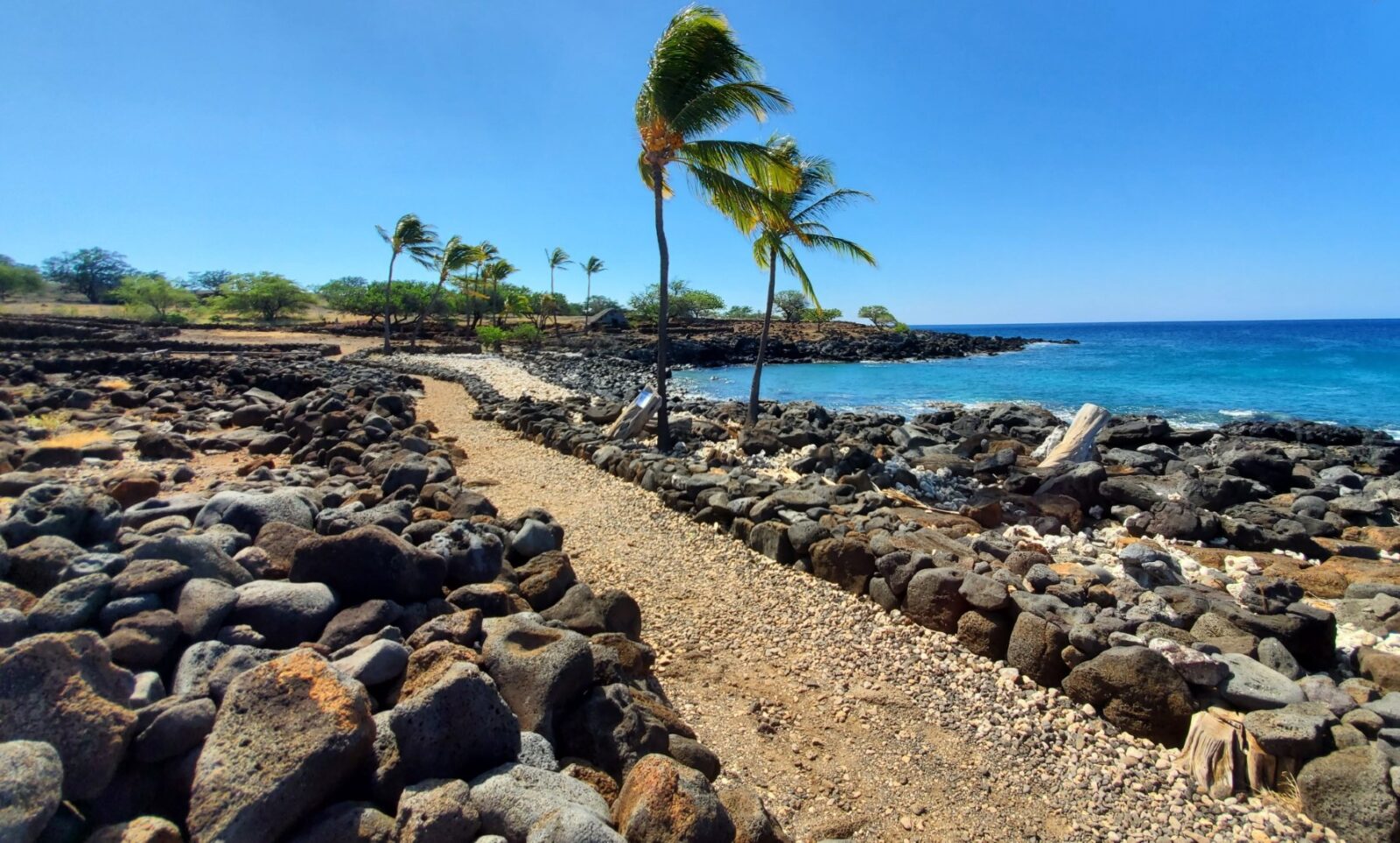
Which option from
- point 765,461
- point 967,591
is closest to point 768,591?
point 967,591

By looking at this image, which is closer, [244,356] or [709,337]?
[244,356]

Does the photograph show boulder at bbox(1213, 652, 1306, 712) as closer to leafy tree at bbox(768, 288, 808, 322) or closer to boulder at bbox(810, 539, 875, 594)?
boulder at bbox(810, 539, 875, 594)

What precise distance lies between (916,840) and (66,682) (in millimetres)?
3760

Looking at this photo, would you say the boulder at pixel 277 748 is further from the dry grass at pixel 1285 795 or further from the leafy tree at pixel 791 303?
Result: the leafy tree at pixel 791 303

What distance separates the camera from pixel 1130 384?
38.2m

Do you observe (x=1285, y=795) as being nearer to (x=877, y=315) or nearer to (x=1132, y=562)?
(x=1132, y=562)

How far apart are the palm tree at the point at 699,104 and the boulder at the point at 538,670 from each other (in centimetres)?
1003

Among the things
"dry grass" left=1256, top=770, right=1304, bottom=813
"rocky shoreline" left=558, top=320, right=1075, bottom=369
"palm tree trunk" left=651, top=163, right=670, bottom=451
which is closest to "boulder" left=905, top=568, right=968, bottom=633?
"dry grass" left=1256, top=770, right=1304, bottom=813

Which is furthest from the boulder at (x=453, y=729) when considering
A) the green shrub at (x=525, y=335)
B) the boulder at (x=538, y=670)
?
the green shrub at (x=525, y=335)

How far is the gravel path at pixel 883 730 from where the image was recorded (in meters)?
3.59

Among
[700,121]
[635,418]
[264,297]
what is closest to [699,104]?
[700,121]

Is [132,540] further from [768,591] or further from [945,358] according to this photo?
[945,358]

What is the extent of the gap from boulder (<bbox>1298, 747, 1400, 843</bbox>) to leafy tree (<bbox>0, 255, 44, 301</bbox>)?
96.0 meters

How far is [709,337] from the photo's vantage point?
2451 inches
